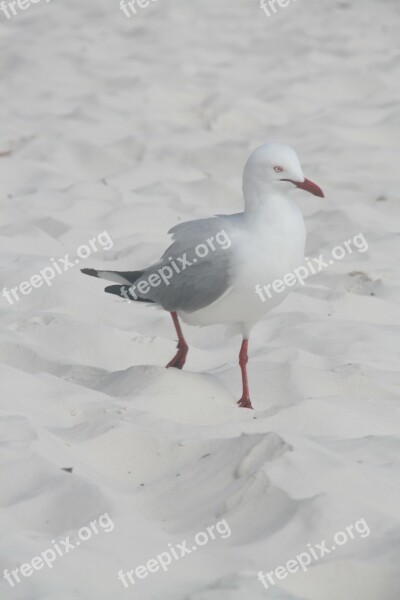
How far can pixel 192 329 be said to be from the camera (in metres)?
4.14

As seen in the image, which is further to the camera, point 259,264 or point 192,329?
point 192,329

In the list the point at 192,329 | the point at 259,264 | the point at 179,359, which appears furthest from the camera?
the point at 192,329

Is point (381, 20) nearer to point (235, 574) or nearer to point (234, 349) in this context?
point (234, 349)

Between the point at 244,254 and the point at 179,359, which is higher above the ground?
the point at 244,254

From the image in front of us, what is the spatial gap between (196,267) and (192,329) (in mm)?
821

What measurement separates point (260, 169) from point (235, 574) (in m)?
1.47

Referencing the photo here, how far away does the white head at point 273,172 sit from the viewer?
333 centimetres

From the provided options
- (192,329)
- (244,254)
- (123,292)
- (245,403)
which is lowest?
(192,329)

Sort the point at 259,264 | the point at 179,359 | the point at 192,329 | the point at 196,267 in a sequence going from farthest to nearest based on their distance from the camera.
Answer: the point at 192,329 < the point at 179,359 < the point at 196,267 < the point at 259,264

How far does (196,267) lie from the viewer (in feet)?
11.0

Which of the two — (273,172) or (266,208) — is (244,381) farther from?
(273,172)

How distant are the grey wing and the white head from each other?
0.45ft

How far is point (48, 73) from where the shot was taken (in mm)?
7508

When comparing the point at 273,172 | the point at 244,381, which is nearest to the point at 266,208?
the point at 273,172
